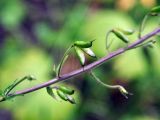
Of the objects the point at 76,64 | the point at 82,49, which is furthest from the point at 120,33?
the point at 76,64

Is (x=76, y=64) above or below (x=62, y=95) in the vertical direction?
above

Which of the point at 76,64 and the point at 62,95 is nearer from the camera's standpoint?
the point at 62,95

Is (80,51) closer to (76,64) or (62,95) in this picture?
(62,95)

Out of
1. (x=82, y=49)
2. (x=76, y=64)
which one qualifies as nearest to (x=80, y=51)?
(x=82, y=49)

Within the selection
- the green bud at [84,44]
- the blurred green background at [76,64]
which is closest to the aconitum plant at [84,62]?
the green bud at [84,44]

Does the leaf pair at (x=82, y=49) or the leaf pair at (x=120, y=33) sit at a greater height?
the leaf pair at (x=120, y=33)

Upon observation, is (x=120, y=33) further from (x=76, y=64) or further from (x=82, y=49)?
(x=76, y=64)

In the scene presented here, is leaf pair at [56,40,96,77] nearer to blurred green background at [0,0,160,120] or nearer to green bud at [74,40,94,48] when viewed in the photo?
green bud at [74,40,94,48]

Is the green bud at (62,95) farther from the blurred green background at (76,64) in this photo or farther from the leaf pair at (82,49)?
the blurred green background at (76,64)

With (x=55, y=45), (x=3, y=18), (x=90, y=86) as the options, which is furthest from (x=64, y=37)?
(x=3, y=18)
